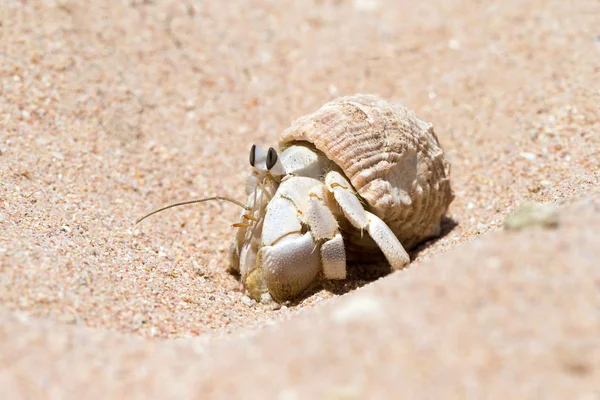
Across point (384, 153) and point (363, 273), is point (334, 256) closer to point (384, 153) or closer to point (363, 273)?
point (363, 273)

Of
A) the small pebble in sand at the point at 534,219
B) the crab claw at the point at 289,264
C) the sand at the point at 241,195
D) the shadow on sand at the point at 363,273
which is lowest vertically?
the shadow on sand at the point at 363,273

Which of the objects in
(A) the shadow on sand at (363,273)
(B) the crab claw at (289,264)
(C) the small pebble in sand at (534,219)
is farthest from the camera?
(A) the shadow on sand at (363,273)

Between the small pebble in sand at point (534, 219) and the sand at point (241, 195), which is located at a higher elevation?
the small pebble in sand at point (534, 219)

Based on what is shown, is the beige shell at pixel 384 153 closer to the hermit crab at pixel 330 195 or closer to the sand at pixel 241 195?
the hermit crab at pixel 330 195

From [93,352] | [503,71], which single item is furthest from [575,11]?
[93,352]

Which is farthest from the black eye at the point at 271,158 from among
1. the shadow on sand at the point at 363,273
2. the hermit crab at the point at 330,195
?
the shadow on sand at the point at 363,273

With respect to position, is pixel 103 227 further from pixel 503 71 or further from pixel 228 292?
pixel 503 71

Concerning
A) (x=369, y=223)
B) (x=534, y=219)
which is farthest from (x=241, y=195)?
(x=534, y=219)
